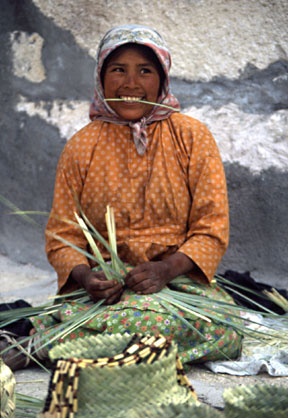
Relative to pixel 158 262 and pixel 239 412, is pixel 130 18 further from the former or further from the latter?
pixel 239 412

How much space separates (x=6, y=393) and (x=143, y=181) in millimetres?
1451

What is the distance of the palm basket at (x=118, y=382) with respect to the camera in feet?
3.58

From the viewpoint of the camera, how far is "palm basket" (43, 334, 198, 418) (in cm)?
109

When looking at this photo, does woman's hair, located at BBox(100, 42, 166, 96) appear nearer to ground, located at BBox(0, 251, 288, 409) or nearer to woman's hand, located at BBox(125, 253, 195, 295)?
woman's hand, located at BBox(125, 253, 195, 295)

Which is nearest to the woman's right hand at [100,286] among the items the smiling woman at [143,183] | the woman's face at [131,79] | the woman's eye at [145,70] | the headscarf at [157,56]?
the smiling woman at [143,183]

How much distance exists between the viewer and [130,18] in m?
3.79

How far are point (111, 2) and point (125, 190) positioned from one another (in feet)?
5.85

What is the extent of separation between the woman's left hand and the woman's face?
2.20 feet

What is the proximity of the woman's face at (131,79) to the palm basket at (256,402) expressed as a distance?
1.60 meters

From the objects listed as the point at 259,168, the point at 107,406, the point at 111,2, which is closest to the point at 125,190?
the point at 259,168

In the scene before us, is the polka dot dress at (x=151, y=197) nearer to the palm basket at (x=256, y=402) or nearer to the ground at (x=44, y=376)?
the ground at (x=44, y=376)

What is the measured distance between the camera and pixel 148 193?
252 centimetres

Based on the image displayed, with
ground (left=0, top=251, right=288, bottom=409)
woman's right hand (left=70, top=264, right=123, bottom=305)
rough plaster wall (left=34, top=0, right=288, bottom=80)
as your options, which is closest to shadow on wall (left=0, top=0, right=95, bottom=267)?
rough plaster wall (left=34, top=0, right=288, bottom=80)

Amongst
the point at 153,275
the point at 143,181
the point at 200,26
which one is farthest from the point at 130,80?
the point at 200,26
